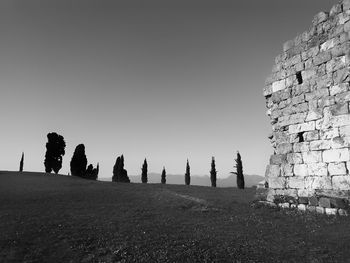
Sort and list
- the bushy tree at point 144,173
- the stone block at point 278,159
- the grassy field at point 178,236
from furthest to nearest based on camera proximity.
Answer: the bushy tree at point 144,173 → the stone block at point 278,159 → the grassy field at point 178,236

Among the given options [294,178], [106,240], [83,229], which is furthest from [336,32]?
[83,229]

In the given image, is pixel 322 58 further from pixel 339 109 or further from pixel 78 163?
pixel 78 163

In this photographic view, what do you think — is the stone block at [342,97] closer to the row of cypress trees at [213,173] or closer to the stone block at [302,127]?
the stone block at [302,127]

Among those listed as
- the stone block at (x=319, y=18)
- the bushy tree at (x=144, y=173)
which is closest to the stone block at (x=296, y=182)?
the stone block at (x=319, y=18)

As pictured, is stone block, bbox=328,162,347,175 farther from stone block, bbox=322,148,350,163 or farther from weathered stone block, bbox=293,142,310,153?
weathered stone block, bbox=293,142,310,153

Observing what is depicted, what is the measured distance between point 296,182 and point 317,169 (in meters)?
1.17

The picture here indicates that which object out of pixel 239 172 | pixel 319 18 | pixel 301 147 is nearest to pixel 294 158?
pixel 301 147

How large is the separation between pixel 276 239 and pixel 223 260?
2515mm

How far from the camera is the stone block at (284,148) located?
44.8 feet

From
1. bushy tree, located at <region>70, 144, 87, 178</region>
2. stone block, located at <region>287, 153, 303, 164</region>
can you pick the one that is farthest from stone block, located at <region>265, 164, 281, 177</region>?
bushy tree, located at <region>70, 144, 87, 178</region>

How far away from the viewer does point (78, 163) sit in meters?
55.9

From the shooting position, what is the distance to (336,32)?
493 inches

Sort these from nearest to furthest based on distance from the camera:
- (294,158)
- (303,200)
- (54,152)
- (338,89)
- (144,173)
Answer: (338,89), (303,200), (294,158), (54,152), (144,173)

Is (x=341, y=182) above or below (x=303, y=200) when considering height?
above
